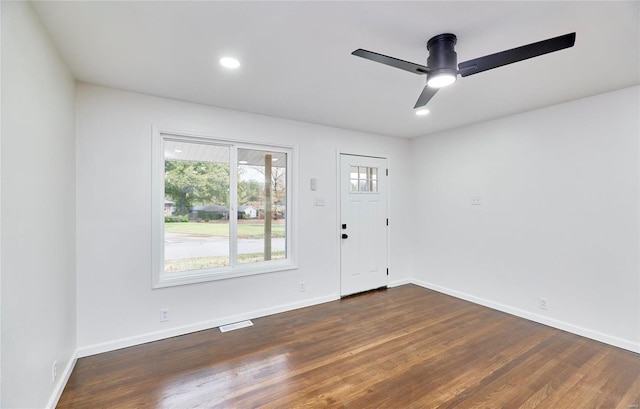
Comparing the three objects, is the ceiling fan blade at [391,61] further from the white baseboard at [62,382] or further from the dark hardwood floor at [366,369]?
the white baseboard at [62,382]

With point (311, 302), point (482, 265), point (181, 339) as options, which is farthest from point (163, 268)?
point (482, 265)

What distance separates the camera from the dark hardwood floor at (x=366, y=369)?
80.5 inches

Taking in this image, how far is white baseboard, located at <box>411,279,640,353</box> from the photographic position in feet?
9.11

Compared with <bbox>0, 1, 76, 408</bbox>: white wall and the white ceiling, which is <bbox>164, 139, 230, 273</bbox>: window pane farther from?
<bbox>0, 1, 76, 408</bbox>: white wall

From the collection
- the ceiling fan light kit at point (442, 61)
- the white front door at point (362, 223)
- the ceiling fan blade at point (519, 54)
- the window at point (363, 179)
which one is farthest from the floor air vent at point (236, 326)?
the ceiling fan blade at point (519, 54)

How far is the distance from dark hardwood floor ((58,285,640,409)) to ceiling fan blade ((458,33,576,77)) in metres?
2.27

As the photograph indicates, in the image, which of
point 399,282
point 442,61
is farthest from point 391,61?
point 399,282

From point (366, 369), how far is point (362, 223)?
92.7 inches

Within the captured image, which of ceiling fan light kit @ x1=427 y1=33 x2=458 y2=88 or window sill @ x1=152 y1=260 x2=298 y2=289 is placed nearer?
ceiling fan light kit @ x1=427 y1=33 x2=458 y2=88

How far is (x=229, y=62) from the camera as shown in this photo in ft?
7.45

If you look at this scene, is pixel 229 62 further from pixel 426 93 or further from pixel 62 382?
pixel 62 382

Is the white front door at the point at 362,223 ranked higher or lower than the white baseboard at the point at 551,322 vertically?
higher

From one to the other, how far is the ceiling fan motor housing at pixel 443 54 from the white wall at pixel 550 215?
222 cm

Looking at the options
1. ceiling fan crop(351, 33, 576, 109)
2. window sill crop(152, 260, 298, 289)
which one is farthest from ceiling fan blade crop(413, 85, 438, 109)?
window sill crop(152, 260, 298, 289)
